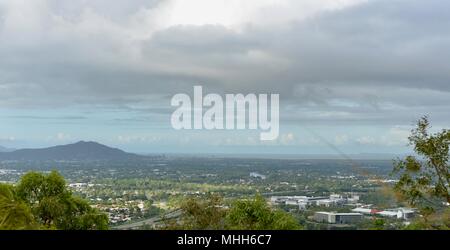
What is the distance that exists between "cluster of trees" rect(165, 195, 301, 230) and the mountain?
6285 mm

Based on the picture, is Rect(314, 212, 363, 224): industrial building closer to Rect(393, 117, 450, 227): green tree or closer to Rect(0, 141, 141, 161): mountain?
Rect(393, 117, 450, 227): green tree

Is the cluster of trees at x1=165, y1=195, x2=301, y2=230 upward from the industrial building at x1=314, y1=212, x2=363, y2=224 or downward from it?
downward

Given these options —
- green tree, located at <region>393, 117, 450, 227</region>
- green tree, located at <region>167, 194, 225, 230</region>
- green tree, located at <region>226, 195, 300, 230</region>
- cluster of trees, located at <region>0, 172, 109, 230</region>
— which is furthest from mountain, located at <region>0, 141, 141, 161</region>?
green tree, located at <region>393, 117, 450, 227</region>

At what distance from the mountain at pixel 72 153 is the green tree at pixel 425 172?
11250mm

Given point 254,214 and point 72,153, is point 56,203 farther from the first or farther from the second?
point 72,153

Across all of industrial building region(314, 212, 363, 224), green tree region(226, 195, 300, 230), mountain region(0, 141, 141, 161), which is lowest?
green tree region(226, 195, 300, 230)

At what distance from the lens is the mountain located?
21.1 m

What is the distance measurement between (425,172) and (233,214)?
17.7 feet

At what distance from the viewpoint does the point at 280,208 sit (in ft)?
47.3

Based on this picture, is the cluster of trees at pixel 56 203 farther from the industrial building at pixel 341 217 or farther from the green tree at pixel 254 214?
the industrial building at pixel 341 217

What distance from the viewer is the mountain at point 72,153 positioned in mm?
21089

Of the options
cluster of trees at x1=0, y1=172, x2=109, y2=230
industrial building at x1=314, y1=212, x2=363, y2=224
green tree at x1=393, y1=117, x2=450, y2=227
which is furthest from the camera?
cluster of trees at x1=0, y1=172, x2=109, y2=230
